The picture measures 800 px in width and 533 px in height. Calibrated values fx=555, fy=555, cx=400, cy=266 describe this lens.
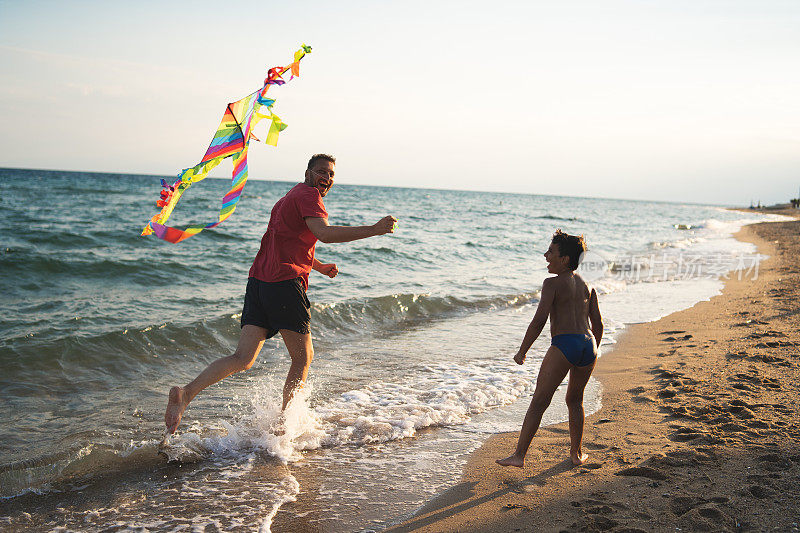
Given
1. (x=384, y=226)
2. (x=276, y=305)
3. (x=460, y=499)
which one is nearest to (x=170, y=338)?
(x=276, y=305)

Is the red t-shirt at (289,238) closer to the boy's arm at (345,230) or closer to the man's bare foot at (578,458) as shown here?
the boy's arm at (345,230)

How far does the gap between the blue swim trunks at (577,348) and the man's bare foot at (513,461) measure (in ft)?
2.37

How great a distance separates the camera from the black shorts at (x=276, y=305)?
3.85 meters

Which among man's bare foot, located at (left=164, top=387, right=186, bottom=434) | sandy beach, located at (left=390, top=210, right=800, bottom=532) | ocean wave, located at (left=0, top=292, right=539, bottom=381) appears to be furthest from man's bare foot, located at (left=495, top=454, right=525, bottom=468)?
ocean wave, located at (left=0, top=292, right=539, bottom=381)

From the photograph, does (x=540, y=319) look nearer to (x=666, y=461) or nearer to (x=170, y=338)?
(x=666, y=461)

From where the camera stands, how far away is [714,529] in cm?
268

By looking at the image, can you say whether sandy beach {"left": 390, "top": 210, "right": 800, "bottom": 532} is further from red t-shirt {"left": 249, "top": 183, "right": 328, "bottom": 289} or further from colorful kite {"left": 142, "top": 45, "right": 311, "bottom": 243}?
colorful kite {"left": 142, "top": 45, "right": 311, "bottom": 243}

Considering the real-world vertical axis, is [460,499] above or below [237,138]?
below

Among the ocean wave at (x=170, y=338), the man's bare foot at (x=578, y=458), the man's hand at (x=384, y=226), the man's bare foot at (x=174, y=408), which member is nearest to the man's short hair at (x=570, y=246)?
the man's hand at (x=384, y=226)

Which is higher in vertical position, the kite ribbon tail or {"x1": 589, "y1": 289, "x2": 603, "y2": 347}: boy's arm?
the kite ribbon tail

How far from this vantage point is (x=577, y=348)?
348 centimetres

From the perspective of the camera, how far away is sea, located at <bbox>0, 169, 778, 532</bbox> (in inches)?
132

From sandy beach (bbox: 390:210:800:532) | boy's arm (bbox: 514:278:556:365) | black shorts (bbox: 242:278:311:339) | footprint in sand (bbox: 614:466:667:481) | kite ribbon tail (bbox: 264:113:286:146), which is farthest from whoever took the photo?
kite ribbon tail (bbox: 264:113:286:146)

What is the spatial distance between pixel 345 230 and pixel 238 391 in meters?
2.58
